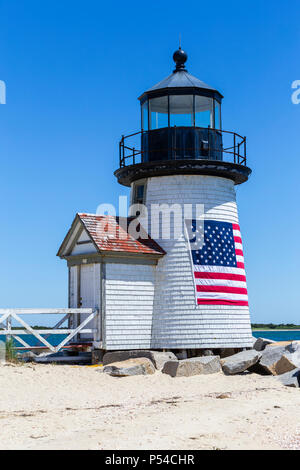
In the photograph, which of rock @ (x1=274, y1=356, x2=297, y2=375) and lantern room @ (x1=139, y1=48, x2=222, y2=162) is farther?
lantern room @ (x1=139, y1=48, x2=222, y2=162)

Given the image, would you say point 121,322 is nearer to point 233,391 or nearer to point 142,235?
point 142,235

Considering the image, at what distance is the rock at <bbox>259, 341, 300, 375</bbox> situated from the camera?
16047 millimetres

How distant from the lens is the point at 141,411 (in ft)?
38.2

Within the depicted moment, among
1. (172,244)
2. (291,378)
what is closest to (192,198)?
(172,244)

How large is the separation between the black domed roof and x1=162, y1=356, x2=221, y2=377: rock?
808cm

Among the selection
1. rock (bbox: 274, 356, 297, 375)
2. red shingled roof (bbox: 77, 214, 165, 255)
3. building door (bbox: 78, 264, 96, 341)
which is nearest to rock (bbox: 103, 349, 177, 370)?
building door (bbox: 78, 264, 96, 341)

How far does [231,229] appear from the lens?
771 inches

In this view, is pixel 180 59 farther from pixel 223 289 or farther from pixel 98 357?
pixel 98 357

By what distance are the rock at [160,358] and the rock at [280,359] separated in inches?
99.6

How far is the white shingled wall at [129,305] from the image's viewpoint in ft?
58.7

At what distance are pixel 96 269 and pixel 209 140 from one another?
520 centimetres

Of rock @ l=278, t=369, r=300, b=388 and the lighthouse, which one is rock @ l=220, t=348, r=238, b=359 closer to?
the lighthouse

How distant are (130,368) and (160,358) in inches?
52.3
